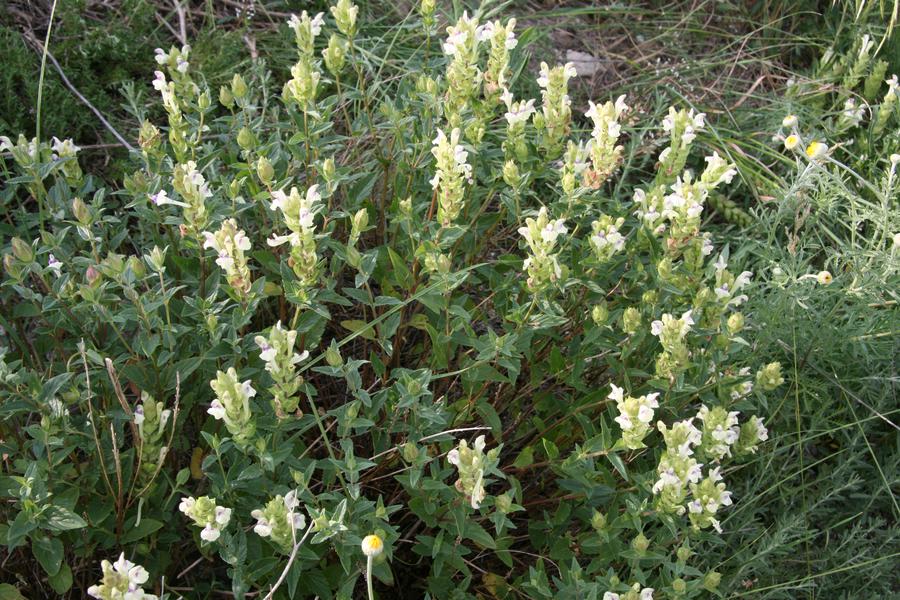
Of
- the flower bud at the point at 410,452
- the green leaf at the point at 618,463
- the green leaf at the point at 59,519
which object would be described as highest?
the green leaf at the point at 59,519

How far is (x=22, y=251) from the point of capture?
1943mm

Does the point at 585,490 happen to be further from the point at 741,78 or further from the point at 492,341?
the point at 741,78

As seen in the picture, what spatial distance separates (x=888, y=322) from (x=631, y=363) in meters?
0.93

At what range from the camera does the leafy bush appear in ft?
6.23

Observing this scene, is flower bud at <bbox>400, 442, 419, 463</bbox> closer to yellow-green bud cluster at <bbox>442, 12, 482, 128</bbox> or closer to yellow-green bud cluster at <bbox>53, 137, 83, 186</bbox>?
yellow-green bud cluster at <bbox>442, 12, 482, 128</bbox>

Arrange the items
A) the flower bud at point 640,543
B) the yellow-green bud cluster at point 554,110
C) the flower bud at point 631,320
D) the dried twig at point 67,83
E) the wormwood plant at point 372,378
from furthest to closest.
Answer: the dried twig at point 67,83 → the yellow-green bud cluster at point 554,110 → the flower bud at point 631,320 → the flower bud at point 640,543 → the wormwood plant at point 372,378

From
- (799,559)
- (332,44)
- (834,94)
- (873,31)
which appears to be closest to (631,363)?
(799,559)

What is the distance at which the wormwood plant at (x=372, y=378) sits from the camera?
190 cm

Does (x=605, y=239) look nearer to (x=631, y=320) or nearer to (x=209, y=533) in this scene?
(x=631, y=320)

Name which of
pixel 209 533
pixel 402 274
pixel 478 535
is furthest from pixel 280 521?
pixel 402 274

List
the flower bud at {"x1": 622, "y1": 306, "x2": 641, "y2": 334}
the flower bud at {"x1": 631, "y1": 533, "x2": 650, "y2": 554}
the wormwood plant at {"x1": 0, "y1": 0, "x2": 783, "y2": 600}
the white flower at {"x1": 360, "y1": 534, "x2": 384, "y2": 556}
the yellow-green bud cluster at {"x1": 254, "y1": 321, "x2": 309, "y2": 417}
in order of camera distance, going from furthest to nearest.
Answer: the flower bud at {"x1": 622, "y1": 306, "x2": 641, "y2": 334}
the flower bud at {"x1": 631, "y1": 533, "x2": 650, "y2": 554}
the wormwood plant at {"x1": 0, "y1": 0, "x2": 783, "y2": 600}
the yellow-green bud cluster at {"x1": 254, "y1": 321, "x2": 309, "y2": 417}
the white flower at {"x1": 360, "y1": 534, "x2": 384, "y2": 556}

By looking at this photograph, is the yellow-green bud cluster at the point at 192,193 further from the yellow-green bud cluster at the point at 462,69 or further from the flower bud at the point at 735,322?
the flower bud at the point at 735,322

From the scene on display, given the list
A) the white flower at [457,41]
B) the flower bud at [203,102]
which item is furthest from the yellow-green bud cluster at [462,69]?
the flower bud at [203,102]

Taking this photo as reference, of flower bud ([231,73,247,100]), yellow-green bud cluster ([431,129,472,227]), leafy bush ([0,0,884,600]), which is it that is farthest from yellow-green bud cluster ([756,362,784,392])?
flower bud ([231,73,247,100])
